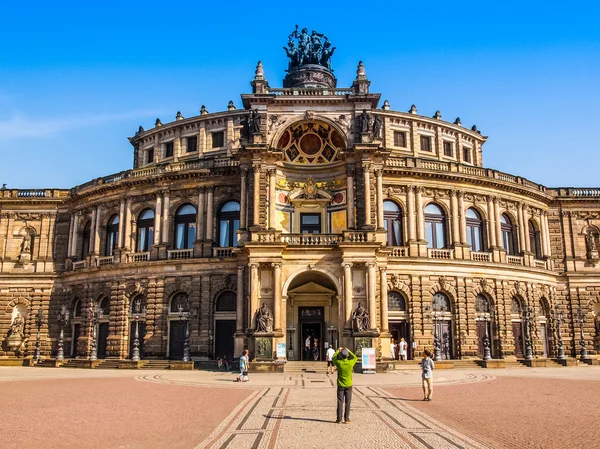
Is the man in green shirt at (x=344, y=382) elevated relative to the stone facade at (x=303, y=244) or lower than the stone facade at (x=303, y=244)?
lower

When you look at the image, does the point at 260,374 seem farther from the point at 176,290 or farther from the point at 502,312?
the point at 502,312

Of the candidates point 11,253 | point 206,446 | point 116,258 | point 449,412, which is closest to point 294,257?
point 116,258

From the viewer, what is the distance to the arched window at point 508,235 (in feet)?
164

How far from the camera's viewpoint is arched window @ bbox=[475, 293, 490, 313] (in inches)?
1825

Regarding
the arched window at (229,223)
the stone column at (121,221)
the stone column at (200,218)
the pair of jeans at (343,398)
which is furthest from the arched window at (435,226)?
the pair of jeans at (343,398)

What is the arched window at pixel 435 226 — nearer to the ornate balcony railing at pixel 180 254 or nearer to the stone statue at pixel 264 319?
the stone statue at pixel 264 319

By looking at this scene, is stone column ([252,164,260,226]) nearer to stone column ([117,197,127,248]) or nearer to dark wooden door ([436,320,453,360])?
stone column ([117,197,127,248])

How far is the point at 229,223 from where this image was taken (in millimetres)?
46562

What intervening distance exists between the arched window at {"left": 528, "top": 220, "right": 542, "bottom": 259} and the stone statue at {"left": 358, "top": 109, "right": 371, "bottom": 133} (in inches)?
849

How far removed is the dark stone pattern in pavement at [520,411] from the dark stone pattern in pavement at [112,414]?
6.68 m

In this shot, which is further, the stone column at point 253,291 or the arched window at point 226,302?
the arched window at point 226,302

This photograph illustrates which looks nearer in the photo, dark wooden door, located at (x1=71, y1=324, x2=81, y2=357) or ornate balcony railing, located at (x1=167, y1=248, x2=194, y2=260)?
ornate balcony railing, located at (x1=167, y1=248, x2=194, y2=260)

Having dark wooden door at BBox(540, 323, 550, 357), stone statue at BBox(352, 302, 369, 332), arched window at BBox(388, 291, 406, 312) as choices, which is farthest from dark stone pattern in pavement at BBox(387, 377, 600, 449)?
dark wooden door at BBox(540, 323, 550, 357)

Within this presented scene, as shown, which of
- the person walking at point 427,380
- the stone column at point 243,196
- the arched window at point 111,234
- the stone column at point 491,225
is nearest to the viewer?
the person walking at point 427,380
